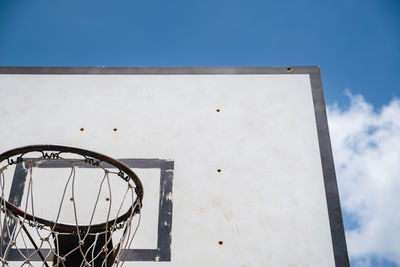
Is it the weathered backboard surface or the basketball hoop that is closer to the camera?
the basketball hoop

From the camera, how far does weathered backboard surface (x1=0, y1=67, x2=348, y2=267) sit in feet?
8.20

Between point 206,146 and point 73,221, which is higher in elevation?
point 206,146

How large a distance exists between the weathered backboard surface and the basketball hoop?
0.11 metres

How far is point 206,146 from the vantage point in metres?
2.85

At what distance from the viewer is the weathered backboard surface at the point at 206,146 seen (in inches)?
98.3

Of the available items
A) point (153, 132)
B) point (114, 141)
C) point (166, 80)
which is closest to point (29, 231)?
point (114, 141)

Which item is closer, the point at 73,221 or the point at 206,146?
the point at 73,221

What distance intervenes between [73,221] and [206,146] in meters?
0.98

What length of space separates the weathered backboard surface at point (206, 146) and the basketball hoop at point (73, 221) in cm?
11

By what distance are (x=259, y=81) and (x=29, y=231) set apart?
74.0 inches

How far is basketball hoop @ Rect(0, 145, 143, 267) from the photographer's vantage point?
2.06m

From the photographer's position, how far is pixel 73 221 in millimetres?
2502

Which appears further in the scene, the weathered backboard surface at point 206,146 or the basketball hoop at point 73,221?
the weathered backboard surface at point 206,146

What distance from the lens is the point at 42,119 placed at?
2.95 meters
